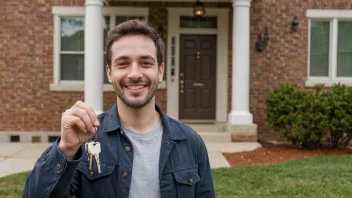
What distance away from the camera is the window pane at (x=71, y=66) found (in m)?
10.6

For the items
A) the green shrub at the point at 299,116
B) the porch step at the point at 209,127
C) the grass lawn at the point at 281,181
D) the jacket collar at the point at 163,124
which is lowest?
the grass lawn at the point at 281,181

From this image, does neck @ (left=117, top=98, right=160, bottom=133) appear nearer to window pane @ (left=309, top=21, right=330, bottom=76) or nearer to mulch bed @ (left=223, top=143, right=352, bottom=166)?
mulch bed @ (left=223, top=143, right=352, bottom=166)

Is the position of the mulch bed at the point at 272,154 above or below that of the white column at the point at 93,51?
below

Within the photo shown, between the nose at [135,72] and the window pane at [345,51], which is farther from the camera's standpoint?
the window pane at [345,51]

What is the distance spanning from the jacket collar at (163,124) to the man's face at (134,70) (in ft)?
0.33

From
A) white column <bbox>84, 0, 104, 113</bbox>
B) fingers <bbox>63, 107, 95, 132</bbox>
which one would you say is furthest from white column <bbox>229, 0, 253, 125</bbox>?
fingers <bbox>63, 107, 95, 132</bbox>

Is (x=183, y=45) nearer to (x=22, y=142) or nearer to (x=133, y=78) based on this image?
(x=22, y=142)

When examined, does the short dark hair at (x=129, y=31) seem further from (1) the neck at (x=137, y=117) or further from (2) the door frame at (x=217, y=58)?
(2) the door frame at (x=217, y=58)

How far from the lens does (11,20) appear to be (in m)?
10.3

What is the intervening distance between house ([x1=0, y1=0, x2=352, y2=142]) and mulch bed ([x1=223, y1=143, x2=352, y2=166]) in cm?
133

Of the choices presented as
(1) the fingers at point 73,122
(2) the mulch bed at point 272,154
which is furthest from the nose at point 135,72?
(2) the mulch bed at point 272,154

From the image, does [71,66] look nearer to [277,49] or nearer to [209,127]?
[209,127]

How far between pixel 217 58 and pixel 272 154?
331 centimetres

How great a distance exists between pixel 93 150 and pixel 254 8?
9.50 m
